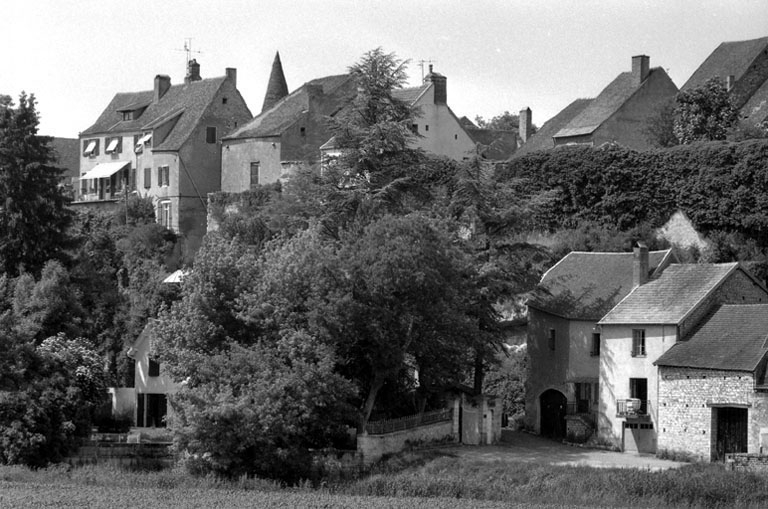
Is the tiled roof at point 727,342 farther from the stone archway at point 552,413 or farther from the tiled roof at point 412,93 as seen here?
the tiled roof at point 412,93

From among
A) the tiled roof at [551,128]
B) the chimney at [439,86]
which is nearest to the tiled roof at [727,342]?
the tiled roof at [551,128]

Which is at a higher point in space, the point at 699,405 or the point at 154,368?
the point at 154,368

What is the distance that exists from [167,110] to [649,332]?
42.0 meters

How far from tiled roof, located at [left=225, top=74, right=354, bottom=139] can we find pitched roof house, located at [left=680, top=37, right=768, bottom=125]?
17.9m

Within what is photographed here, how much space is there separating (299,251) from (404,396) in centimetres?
662

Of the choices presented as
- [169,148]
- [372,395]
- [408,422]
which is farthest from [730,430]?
[169,148]

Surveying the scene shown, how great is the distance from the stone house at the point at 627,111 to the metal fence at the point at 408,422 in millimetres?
22416

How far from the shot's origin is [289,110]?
234 feet

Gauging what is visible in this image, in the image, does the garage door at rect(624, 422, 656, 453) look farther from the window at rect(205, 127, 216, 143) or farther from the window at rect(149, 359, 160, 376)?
the window at rect(205, 127, 216, 143)

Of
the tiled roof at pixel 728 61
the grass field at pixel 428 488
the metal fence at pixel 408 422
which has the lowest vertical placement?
the grass field at pixel 428 488

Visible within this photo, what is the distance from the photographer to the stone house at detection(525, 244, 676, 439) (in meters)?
47.4

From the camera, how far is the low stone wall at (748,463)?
37875mm

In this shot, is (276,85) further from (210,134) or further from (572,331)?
(572,331)

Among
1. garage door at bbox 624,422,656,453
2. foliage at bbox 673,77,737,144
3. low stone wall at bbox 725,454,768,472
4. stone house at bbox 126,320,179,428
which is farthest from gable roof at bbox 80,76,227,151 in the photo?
low stone wall at bbox 725,454,768,472
